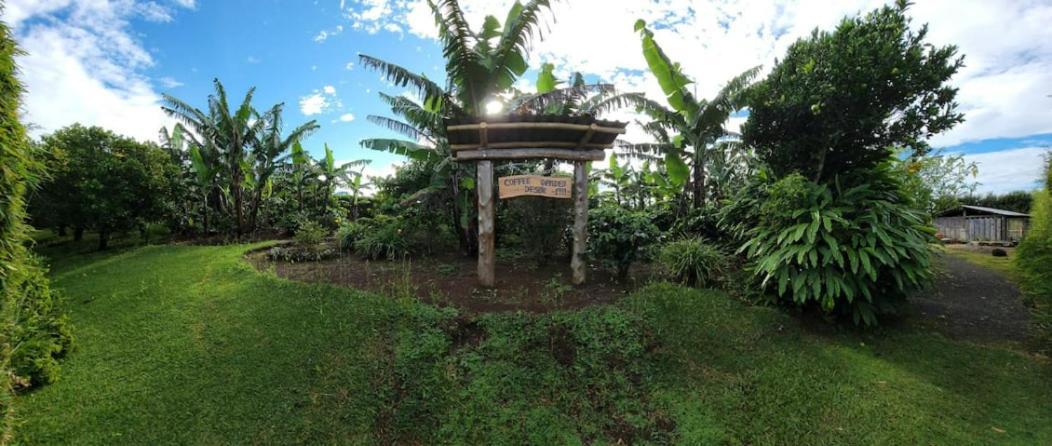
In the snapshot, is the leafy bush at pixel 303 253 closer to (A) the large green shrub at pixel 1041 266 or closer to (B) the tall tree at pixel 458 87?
(B) the tall tree at pixel 458 87

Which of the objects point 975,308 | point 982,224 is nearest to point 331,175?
point 975,308

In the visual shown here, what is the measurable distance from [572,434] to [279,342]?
3249 mm

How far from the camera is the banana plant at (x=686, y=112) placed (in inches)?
306

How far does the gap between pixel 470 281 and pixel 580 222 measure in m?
1.99

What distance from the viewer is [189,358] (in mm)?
4156

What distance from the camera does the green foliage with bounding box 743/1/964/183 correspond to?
496 cm

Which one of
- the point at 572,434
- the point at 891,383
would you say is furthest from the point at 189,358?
the point at 891,383

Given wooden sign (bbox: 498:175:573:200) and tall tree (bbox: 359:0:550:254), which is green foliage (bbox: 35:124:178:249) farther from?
wooden sign (bbox: 498:175:573:200)

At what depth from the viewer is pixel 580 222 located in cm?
612

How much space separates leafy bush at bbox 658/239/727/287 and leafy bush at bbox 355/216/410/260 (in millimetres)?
5120

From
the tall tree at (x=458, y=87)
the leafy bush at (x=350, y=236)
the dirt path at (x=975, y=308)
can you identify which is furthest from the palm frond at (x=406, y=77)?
the dirt path at (x=975, y=308)

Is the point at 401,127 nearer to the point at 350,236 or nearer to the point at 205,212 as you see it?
the point at 350,236

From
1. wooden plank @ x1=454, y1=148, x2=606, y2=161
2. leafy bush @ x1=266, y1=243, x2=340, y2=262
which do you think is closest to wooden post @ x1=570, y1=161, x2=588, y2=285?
wooden plank @ x1=454, y1=148, x2=606, y2=161

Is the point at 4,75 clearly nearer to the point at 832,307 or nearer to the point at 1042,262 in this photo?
the point at 832,307
